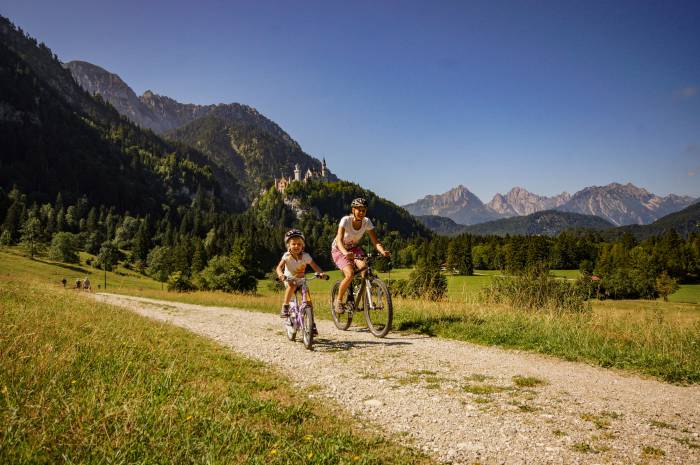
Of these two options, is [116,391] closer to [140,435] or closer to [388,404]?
[140,435]

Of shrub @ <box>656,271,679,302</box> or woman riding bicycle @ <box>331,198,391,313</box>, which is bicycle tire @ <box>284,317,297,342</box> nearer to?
woman riding bicycle @ <box>331,198,391,313</box>

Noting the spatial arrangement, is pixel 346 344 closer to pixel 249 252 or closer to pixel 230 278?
pixel 230 278

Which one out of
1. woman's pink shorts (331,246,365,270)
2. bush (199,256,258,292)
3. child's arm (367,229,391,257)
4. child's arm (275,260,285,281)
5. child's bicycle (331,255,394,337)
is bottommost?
bush (199,256,258,292)

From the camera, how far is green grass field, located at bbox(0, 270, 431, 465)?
2.88m

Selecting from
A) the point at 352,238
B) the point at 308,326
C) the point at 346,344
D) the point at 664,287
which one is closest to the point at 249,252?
the point at 352,238

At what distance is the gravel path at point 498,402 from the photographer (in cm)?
370

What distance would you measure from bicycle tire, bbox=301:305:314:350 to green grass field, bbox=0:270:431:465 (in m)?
2.59

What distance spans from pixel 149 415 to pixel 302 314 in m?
5.54

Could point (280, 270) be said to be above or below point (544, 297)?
above

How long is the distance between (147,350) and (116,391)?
2.53 m

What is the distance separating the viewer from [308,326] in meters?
8.47

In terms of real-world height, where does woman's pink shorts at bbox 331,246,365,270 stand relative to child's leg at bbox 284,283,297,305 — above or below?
above

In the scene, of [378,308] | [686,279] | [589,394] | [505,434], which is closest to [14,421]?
[505,434]

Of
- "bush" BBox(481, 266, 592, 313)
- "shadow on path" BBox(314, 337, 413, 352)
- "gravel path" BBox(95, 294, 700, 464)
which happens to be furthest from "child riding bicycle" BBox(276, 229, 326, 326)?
"bush" BBox(481, 266, 592, 313)
